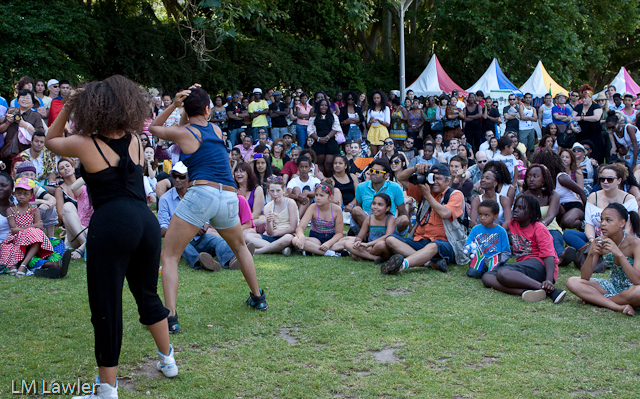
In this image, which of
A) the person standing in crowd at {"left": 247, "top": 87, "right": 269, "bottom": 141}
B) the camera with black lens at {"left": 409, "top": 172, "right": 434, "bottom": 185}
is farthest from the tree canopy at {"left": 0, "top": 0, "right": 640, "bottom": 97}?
the camera with black lens at {"left": 409, "top": 172, "right": 434, "bottom": 185}

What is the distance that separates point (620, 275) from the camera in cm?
543

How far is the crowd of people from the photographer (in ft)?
Result: 11.3

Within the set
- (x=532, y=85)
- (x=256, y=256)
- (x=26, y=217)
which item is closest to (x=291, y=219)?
(x=256, y=256)

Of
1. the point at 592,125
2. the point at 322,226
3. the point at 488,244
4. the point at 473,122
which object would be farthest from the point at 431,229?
the point at 592,125

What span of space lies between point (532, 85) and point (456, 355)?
19.4 metres

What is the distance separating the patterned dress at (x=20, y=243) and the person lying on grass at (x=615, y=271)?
5680 mm

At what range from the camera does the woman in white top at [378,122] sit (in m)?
14.1

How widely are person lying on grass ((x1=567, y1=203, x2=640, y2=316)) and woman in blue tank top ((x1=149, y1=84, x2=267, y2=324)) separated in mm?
3186

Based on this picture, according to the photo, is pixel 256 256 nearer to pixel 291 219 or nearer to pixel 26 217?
pixel 291 219

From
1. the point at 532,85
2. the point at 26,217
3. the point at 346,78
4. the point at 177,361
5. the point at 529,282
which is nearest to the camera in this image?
the point at 177,361

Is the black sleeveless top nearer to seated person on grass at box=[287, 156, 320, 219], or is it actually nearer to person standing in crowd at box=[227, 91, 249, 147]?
seated person on grass at box=[287, 156, 320, 219]

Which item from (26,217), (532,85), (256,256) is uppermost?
(532,85)

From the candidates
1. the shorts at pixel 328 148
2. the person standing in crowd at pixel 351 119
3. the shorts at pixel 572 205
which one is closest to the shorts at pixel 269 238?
the shorts at pixel 572 205

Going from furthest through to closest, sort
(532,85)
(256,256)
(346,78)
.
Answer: (346,78), (532,85), (256,256)
